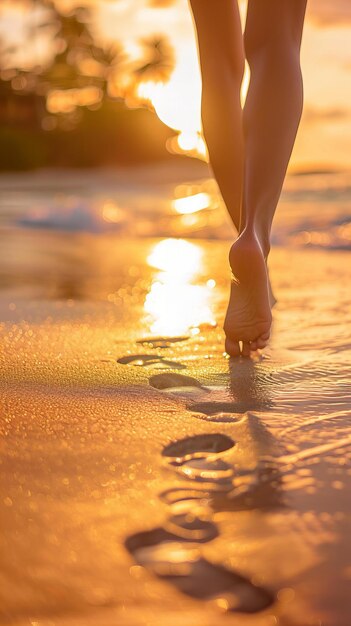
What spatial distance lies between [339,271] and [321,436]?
226cm

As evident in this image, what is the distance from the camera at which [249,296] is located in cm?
181

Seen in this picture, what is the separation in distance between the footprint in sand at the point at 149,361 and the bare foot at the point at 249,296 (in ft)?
0.47

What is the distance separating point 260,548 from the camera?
2.91ft

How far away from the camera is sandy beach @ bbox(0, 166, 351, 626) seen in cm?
80

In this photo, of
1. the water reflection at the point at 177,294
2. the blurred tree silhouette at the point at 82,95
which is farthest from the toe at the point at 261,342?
the blurred tree silhouette at the point at 82,95

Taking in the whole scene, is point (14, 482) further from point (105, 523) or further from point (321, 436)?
point (321, 436)

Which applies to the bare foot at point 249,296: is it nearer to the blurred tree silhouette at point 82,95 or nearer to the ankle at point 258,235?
the ankle at point 258,235

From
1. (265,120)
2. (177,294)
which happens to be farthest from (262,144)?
(177,294)

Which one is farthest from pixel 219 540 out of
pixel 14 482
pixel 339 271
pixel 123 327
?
pixel 339 271

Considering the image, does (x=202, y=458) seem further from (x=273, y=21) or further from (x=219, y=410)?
(x=273, y=21)

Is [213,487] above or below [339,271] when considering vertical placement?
below

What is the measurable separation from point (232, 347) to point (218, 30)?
76cm

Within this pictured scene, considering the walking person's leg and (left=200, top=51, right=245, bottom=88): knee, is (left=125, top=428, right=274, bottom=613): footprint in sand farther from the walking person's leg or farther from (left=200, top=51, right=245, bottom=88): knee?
(left=200, top=51, right=245, bottom=88): knee

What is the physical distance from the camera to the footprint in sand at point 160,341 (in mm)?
1982
